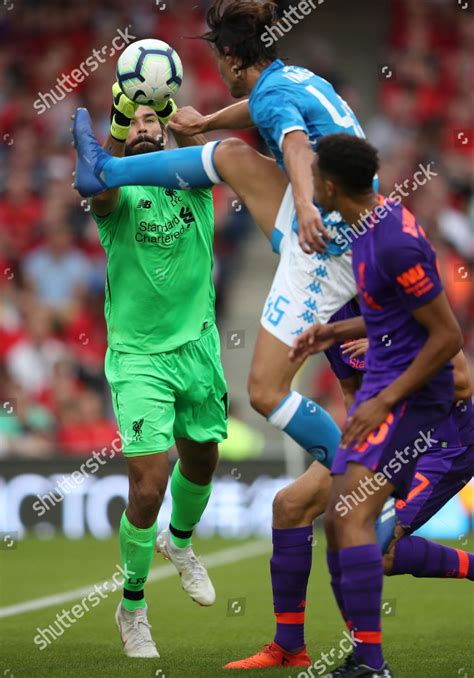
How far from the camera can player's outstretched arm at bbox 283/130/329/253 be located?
5.45m

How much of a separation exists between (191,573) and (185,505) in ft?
1.25

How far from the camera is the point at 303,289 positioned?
580cm

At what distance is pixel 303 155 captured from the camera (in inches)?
222

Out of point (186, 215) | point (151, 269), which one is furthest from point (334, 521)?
point (186, 215)

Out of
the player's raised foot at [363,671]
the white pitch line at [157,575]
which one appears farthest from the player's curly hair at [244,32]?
A: the white pitch line at [157,575]

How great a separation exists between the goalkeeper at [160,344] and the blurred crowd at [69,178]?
20.4 ft

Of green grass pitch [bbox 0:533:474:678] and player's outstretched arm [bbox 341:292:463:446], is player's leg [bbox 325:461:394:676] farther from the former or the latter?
green grass pitch [bbox 0:533:474:678]

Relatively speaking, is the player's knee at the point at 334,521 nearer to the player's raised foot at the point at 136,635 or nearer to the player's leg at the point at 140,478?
the player's leg at the point at 140,478

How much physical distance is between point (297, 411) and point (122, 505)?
296 inches

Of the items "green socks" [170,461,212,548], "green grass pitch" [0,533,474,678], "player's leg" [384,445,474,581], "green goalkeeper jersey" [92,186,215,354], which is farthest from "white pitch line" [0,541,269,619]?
"player's leg" [384,445,474,581]

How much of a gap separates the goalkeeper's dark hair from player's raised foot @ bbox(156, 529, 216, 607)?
290 centimetres

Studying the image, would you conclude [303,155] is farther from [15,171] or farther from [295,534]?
[15,171]

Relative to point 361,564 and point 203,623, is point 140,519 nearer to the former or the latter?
point 203,623

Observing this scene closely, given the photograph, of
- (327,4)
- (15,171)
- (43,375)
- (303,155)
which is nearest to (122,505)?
(43,375)
